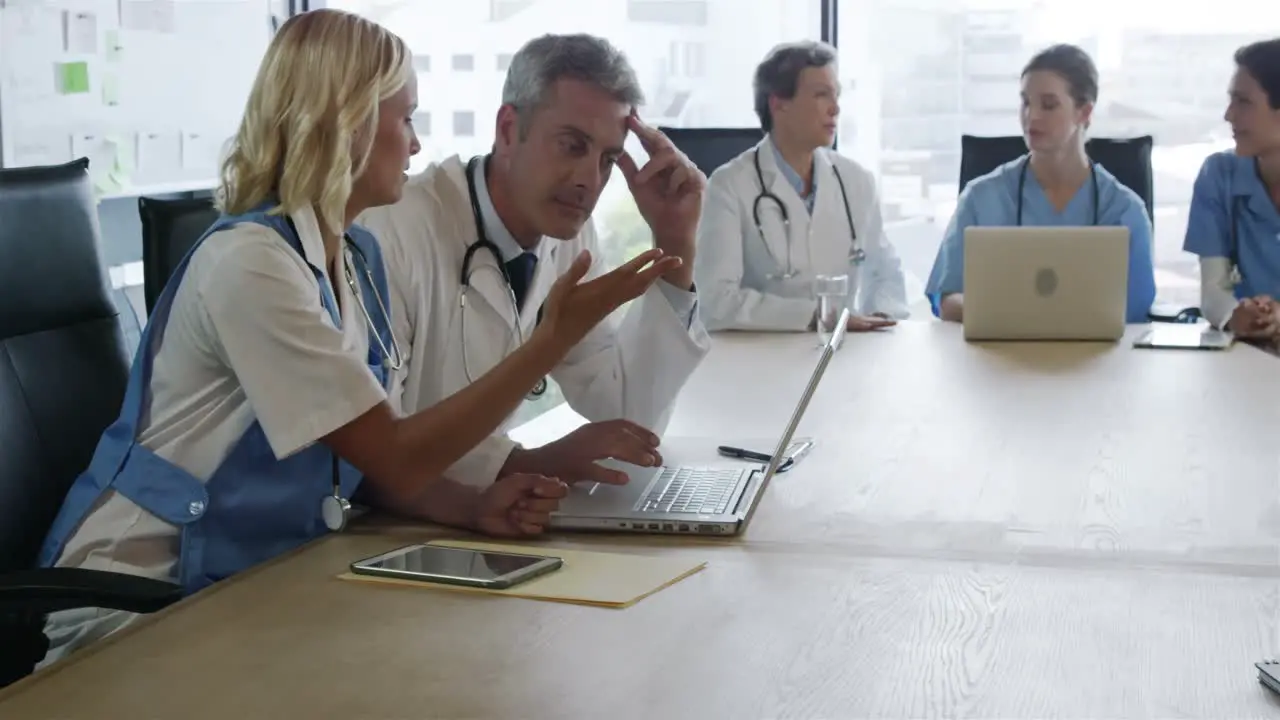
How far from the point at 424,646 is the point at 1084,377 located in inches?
65.2

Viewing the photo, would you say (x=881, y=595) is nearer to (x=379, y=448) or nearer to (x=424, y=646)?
(x=424, y=646)

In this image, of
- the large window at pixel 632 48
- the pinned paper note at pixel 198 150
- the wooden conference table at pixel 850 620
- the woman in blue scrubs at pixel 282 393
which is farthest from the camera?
the large window at pixel 632 48

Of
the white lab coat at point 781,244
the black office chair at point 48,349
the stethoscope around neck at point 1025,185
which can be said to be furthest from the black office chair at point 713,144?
the black office chair at point 48,349

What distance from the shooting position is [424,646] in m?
1.17

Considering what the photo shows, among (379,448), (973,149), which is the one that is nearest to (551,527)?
(379,448)

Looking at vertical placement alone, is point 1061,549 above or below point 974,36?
below

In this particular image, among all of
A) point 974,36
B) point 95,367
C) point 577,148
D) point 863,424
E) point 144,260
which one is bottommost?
point 863,424

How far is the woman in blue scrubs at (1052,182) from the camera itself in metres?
3.53

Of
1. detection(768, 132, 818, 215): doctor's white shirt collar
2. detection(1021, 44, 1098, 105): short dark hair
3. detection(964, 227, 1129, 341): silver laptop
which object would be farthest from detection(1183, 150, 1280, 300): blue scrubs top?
detection(768, 132, 818, 215): doctor's white shirt collar

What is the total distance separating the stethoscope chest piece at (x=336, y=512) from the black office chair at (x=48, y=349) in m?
0.35

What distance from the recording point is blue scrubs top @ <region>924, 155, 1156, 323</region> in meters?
3.41

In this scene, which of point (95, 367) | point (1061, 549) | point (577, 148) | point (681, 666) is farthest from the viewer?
point (577, 148)

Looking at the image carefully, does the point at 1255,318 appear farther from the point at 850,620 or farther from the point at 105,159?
the point at 105,159

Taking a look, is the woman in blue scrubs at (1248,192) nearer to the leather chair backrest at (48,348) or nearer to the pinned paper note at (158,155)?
the leather chair backrest at (48,348)
